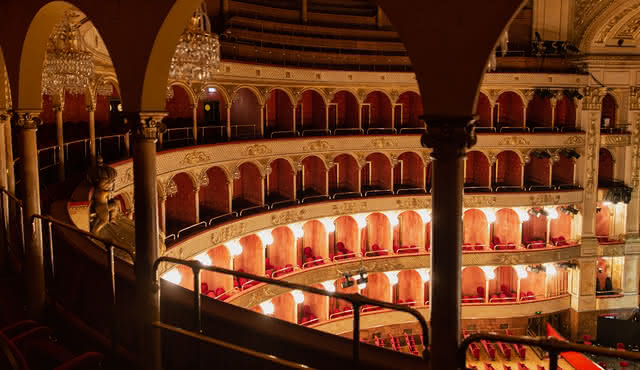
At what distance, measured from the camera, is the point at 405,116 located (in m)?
28.1

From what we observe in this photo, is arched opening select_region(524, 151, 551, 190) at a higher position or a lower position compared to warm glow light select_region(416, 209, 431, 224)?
higher

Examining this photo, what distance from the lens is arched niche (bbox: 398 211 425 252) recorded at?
87.1ft

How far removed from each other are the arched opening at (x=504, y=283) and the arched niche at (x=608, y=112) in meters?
8.49

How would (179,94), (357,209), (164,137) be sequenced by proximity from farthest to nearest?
1. (357,209)
2. (179,94)
3. (164,137)

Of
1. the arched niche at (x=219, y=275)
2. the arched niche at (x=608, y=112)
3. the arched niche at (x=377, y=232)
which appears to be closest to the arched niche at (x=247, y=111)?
the arched niche at (x=219, y=275)

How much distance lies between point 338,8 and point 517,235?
14.3 m

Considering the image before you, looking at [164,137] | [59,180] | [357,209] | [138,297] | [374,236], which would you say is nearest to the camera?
[138,297]

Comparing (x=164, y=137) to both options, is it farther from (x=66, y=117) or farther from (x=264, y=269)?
(x=264, y=269)

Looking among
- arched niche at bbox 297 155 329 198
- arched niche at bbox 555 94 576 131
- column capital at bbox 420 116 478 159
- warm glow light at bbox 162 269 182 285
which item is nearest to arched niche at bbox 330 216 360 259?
arched niche at bbox 297 155 329 198

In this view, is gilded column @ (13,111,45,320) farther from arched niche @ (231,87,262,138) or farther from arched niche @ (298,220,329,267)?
arched niche @ (298,220,329,267)

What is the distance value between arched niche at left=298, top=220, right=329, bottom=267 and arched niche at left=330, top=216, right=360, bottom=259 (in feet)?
2.63

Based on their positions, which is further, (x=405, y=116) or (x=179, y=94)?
(x=405, y=116)

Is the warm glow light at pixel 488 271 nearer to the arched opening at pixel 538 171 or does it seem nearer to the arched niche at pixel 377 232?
the arched opening at pixel 538 171

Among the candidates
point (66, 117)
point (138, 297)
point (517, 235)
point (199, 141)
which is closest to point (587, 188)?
point (517, 235)
